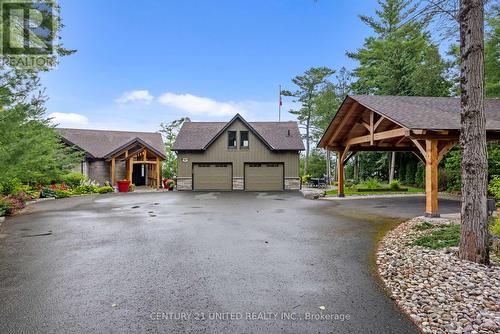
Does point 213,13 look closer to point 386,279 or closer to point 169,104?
point 386,279

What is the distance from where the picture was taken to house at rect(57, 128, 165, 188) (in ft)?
74.4

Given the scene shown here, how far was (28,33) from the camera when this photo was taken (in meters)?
9.70

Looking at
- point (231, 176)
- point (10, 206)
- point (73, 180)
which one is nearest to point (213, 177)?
point (231, 176)

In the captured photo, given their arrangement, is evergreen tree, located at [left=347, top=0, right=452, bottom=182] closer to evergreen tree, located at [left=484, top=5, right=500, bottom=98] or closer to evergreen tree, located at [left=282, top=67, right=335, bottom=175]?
evergreen tree, located at [left=484, top=5, right=500, bottom=98]

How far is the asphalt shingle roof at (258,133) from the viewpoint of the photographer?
21.6m

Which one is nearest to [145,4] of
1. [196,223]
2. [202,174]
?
[202,174]

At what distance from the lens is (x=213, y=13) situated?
680 inches

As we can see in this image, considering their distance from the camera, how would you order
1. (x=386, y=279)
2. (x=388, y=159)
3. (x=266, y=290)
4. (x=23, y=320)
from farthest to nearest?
(x=388, y=159)
(x=386, y=279)
(x=266, y=290)
(x=23, y=320)

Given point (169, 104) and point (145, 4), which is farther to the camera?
point (169, 104)

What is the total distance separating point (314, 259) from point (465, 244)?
94.7 inches

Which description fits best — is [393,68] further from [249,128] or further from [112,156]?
[112,156]

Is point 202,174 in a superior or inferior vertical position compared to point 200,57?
inferior

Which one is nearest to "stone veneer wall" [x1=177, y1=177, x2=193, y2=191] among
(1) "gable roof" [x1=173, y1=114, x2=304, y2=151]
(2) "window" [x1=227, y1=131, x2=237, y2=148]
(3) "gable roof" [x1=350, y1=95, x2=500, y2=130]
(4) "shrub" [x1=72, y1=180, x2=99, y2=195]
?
(1) "gable roof" [x1=173, y1=114, x2=304, y2=151]

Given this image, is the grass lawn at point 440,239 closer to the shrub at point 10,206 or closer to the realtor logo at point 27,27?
the realtor logo at point 27,27
